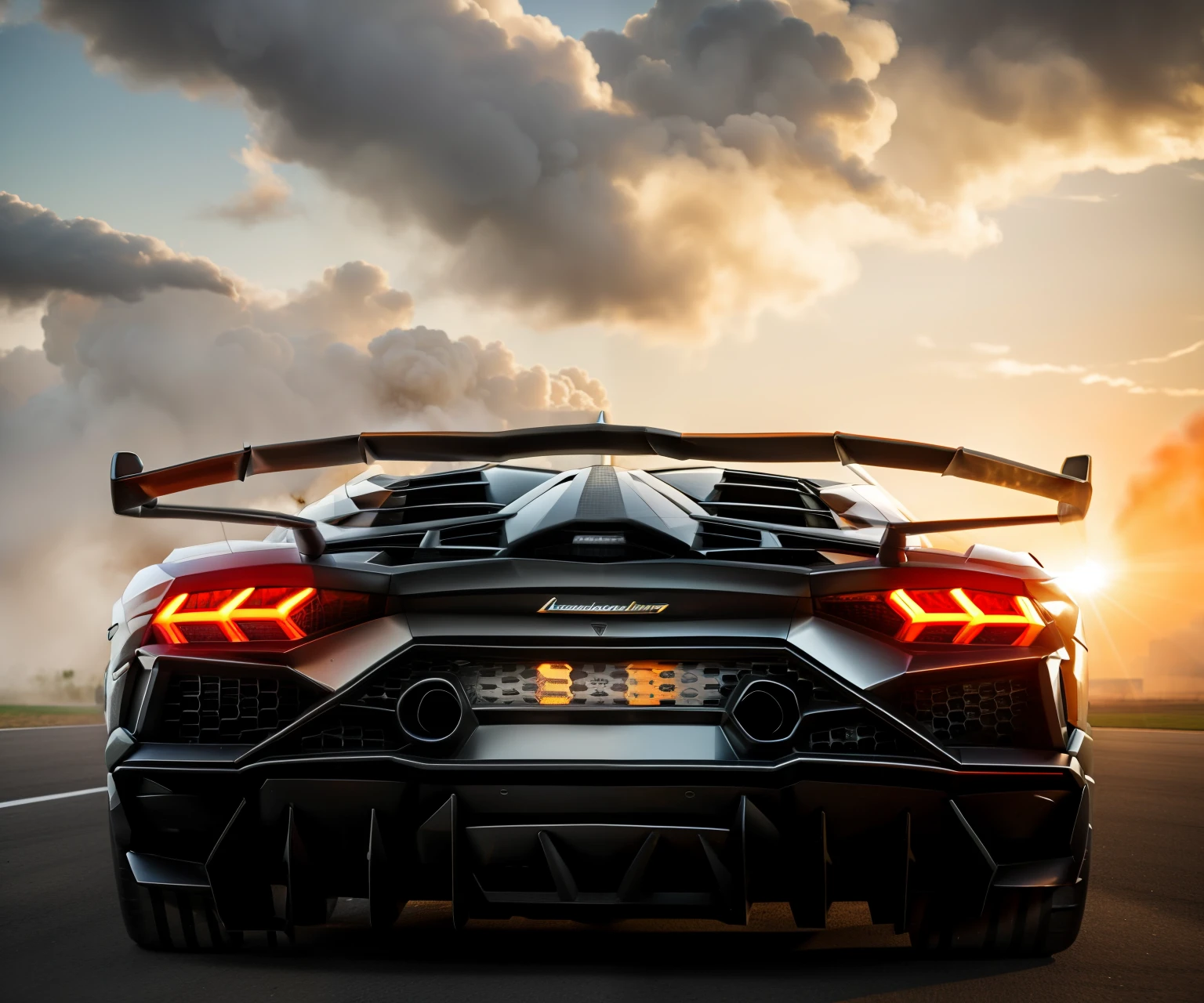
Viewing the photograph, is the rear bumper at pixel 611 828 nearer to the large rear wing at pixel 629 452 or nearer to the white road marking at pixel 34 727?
the large rear wing at pixel 629 452

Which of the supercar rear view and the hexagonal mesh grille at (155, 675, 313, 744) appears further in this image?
the hexagonal mesh grille at (155, 675, 313, 744)

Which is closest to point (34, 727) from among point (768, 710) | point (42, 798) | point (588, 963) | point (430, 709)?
point (42, 798)

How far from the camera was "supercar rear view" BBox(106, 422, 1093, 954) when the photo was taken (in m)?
2.51

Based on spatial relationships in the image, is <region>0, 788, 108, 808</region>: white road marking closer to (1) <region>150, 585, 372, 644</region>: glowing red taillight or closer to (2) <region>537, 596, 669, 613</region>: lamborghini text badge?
(1) <region>150, 585, 372, 644</region>: glowing red taillight

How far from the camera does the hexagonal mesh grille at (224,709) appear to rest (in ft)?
8.66

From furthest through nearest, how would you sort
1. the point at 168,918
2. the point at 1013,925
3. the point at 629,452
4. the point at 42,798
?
1. the point at 42,798
2. the point at 629,452
3. the point at 168,918
4. the point at 1013,925

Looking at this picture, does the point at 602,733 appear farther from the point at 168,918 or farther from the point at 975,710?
the point at 168,918

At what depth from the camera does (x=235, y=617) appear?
8.77 ft

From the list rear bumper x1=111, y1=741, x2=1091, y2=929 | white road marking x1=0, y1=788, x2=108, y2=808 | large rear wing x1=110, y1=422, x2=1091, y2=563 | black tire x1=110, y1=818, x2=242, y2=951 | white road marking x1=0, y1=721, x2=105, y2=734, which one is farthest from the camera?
white road marking x1=0, y1=721, x2=105, y2=734

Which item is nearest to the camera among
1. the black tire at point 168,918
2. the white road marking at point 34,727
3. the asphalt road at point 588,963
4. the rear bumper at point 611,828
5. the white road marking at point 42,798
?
the rear bumper at point 611,828

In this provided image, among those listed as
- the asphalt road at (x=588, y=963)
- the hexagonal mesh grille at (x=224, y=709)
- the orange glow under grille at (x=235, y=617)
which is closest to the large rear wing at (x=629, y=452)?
the orange glow under grille at (x=235, y=617)

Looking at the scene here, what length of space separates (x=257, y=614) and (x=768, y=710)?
1.22 m

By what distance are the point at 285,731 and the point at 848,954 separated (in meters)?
1.59

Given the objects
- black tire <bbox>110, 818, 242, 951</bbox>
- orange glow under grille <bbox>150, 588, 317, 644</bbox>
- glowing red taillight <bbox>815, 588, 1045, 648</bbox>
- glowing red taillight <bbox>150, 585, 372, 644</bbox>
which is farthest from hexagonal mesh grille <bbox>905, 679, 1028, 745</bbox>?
black tire <bbox>110, 818, 242, 951</bbox>
